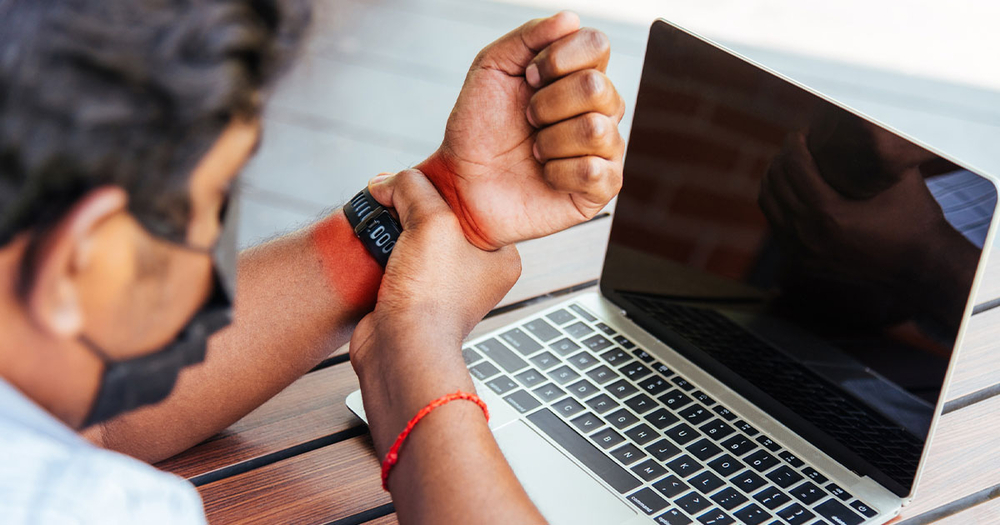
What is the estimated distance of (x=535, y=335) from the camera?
108 cm

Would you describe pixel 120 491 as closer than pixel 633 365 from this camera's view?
Yes

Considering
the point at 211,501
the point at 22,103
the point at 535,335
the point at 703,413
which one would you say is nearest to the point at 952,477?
the point at 703,413

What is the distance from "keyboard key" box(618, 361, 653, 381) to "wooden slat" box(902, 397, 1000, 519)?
292mm

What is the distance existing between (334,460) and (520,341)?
0.86 feet

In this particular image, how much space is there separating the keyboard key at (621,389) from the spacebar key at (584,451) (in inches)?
2.9

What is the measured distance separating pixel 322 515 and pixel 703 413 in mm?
403

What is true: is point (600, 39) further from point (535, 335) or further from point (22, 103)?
point (22, 103)

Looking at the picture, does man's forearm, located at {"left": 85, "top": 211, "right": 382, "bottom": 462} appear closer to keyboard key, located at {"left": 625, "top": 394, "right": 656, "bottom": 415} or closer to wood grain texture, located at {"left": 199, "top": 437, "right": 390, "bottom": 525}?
wood grain texture, located at {"left": 199, "top": 437, "right": 390, "bottom": 525}

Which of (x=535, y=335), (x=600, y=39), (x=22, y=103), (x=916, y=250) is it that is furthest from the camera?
(x=535, y=335)

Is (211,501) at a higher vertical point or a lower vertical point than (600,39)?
lower

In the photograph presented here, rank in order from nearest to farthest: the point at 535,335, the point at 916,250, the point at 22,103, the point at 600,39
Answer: the point at 22,103 → the point at 916,250 → the point at 600,39 → the point at 535,335

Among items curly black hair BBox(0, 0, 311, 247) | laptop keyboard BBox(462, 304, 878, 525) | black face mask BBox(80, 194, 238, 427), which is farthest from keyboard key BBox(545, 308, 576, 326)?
curly black hair BBox(0, 0, 311, 247)

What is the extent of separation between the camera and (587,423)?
95cm

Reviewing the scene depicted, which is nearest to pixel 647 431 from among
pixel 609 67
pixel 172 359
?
pixel 172 359
